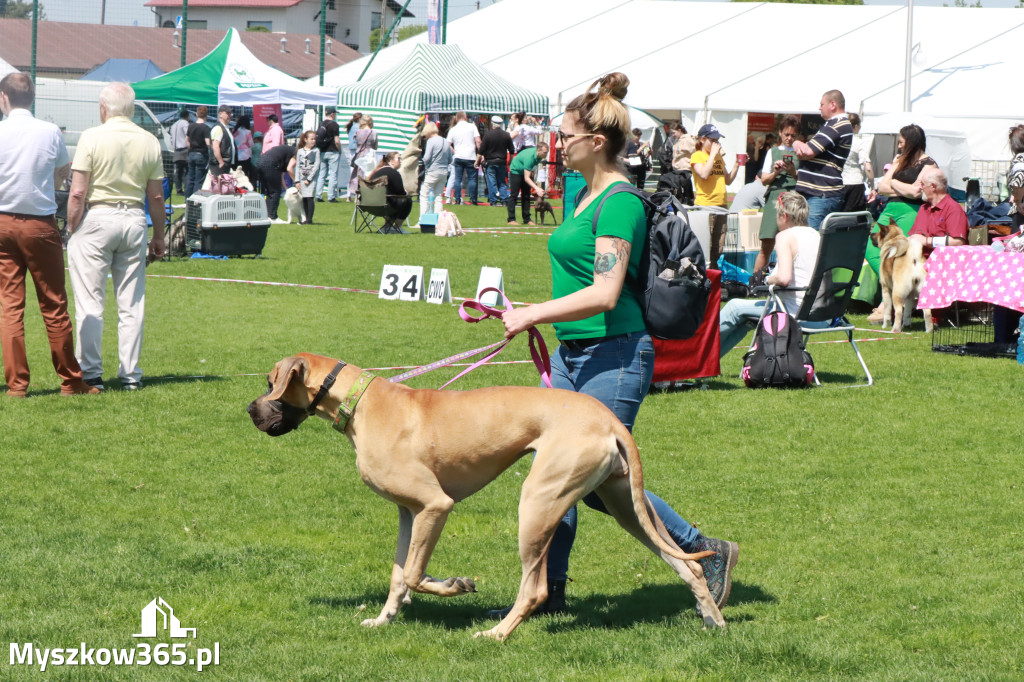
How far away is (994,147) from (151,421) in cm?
2543

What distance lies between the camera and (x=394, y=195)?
22188 millimetres

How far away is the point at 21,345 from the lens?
8.68m

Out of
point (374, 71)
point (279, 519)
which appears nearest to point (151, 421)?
point (279, 519)

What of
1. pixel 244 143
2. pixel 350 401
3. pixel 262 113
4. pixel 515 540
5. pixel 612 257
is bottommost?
pixel 515 540

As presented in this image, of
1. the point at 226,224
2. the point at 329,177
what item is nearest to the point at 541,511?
the point at 226,224

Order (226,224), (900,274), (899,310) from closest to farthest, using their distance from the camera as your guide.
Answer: (900,274) → (899,310) → (226,224)

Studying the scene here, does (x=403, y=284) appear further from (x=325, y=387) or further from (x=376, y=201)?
(x=325, y=387)

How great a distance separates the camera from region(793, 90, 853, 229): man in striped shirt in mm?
12148

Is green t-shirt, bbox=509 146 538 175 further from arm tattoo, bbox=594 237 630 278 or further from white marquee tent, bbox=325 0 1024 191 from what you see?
arm tattoo, bbox=594 237 630 278

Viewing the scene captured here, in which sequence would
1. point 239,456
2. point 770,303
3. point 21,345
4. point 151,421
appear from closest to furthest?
1. point 239,456
2. point 151,421
3. point 21,345
4. point 770,303

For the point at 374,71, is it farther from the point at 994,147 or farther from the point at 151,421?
the point at 151,421

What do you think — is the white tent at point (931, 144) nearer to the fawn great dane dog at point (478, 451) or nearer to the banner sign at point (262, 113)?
Answer: the banner sign at point (262, 113)

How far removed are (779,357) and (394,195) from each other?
1387 cm
